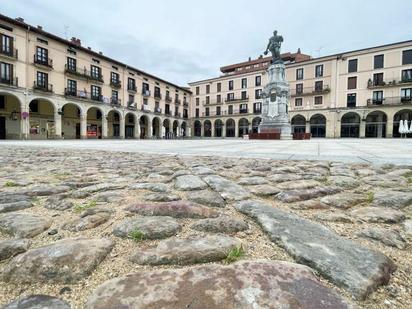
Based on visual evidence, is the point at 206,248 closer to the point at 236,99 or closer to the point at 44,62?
the point at 44,62

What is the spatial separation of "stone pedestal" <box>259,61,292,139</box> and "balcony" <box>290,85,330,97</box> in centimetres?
1635

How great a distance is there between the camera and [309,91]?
115 ft

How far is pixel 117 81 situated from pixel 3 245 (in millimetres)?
33721

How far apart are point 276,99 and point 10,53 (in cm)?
2207

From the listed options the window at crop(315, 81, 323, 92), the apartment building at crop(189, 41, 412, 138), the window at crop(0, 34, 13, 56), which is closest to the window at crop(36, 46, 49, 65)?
the window at crop(0, 34, 13, 56)

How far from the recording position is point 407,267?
1.03 metres

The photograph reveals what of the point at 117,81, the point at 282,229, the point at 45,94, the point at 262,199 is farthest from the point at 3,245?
the point at 117,81

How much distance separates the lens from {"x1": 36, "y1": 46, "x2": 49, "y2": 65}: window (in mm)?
22892

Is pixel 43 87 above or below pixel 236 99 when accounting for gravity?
below

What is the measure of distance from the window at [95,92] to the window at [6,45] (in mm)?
8477

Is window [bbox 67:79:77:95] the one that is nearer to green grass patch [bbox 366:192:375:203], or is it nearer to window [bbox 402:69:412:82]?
green grass patch [bbox 366:192:375:203]

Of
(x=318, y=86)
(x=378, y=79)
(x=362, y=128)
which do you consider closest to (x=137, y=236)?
(x=362, y=128)

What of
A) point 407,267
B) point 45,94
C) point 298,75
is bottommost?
point 407,267

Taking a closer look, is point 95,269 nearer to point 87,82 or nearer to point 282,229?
point 282,229
